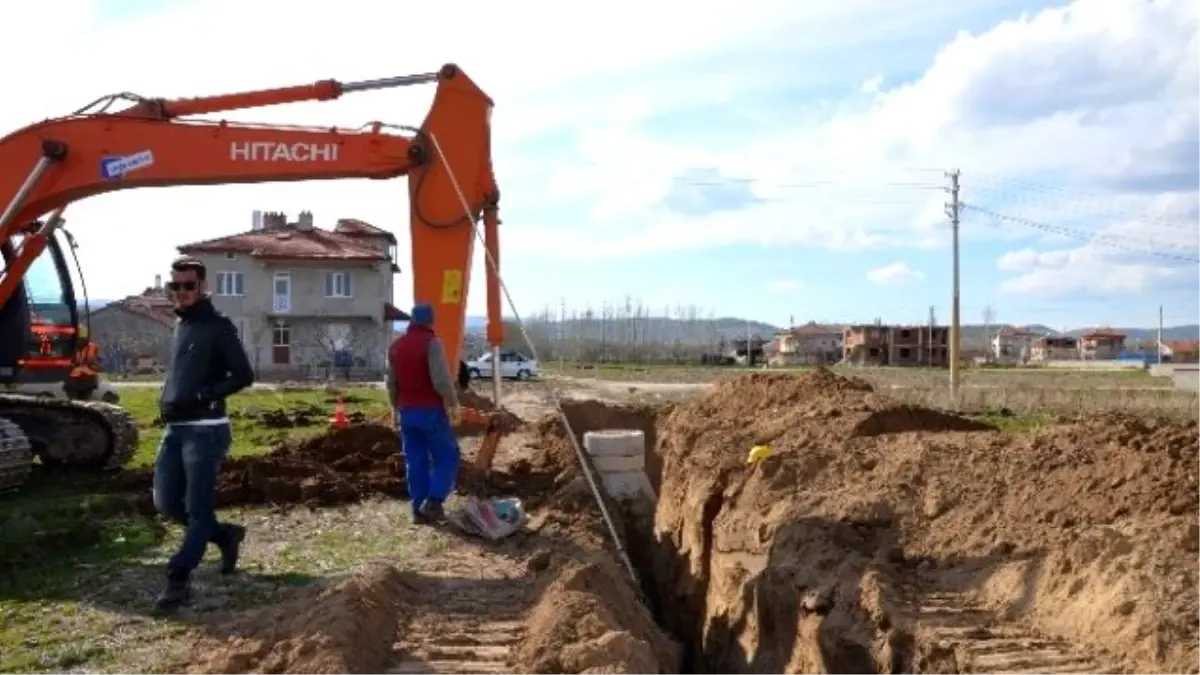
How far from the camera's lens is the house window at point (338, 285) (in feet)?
164

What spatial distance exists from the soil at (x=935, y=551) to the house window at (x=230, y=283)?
4020 cm

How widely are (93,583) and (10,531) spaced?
6.23 ft

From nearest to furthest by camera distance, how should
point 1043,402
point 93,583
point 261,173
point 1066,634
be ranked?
point 1066,634 → point 93,583 → point 261,173 → point 1043,402

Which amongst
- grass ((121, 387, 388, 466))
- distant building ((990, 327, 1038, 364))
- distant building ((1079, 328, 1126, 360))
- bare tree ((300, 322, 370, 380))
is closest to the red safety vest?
grass ((121, 387, 388, 466))

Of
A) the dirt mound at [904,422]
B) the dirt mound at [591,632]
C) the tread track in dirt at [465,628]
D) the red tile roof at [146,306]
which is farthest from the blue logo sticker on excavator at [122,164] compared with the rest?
the red tile roof at [146,306]

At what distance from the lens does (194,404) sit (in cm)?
707

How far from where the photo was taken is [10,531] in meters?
9.16

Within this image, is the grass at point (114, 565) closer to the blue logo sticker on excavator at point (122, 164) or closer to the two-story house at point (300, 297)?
the blue logo sticker on excavator at point (122, 164)

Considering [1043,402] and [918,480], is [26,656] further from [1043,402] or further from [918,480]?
[1043,402]

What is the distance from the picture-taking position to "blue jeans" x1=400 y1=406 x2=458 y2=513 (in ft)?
31.2

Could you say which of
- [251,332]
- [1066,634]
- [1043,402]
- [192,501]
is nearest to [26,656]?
[192,501]

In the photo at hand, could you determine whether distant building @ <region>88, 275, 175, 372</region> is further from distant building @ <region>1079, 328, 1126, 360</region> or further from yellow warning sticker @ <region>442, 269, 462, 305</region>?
distant building @ <region>1079, 328, 1126, 360</region>

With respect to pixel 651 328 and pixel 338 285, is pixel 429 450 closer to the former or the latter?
pixel 338 285

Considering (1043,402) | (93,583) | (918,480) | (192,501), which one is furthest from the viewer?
(1043,402)
